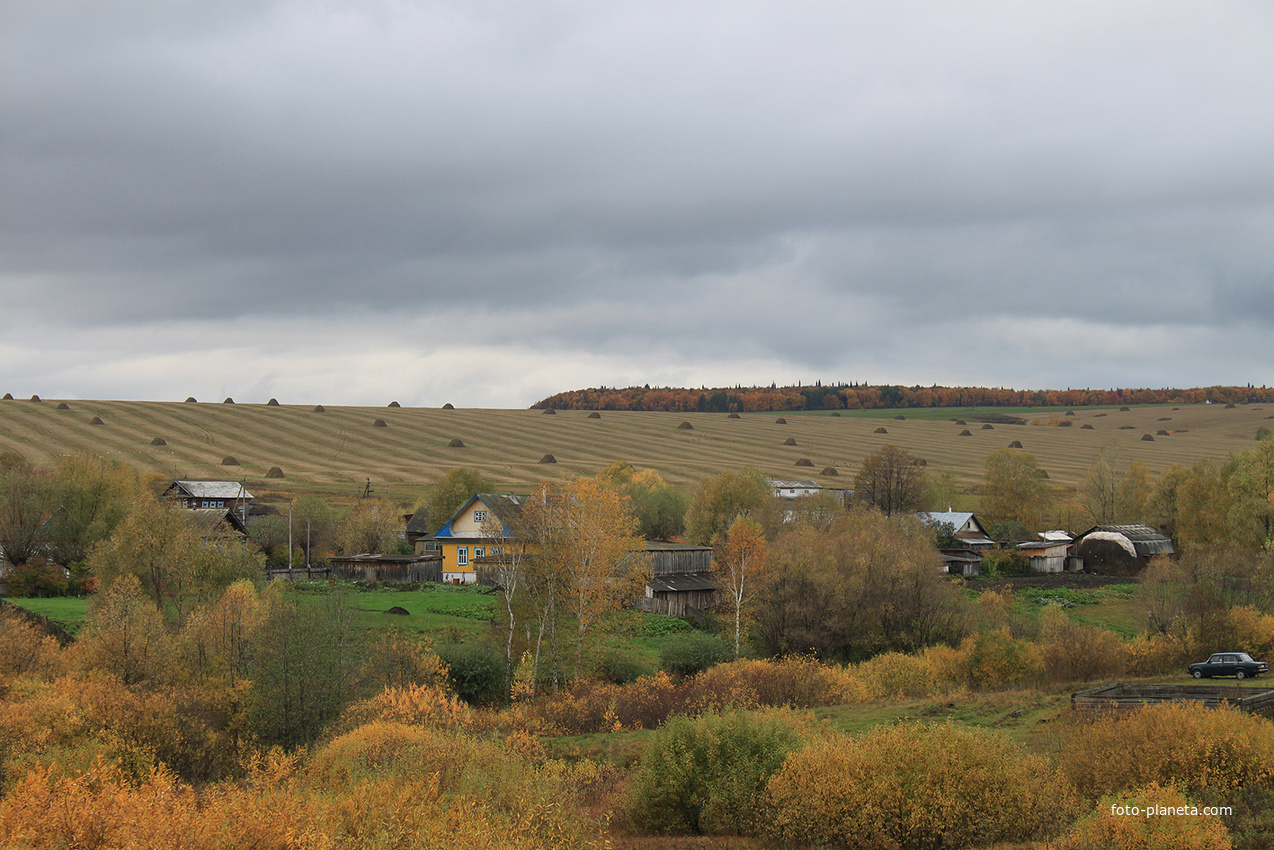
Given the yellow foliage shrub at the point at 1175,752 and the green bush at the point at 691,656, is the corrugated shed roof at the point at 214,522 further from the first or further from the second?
the yellow foliage shrub at the point at 1175,752

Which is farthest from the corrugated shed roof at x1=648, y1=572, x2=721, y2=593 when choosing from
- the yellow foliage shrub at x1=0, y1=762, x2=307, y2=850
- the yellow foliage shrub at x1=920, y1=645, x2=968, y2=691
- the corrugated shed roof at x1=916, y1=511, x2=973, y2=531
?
the yellow foliage shrub at x1=0, y1=762, x2=307, y2=850

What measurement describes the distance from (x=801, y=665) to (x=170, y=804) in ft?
94.4

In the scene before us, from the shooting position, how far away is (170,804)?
1388 centimetres

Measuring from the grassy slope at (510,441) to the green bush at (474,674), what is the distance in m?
62.4

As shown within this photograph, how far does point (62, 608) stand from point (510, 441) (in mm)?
90571

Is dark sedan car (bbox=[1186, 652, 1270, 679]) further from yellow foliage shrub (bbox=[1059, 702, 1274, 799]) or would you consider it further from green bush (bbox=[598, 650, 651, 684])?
green bush (bbox=[598, 650, 651, 684])

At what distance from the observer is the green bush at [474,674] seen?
131 feet

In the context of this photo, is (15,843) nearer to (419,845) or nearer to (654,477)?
(419,845)

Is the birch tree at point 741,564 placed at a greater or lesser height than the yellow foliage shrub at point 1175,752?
lesser

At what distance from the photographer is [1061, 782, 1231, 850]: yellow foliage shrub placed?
12.4 meters

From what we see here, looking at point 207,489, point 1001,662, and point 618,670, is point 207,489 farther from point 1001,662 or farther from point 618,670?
point 1001,662

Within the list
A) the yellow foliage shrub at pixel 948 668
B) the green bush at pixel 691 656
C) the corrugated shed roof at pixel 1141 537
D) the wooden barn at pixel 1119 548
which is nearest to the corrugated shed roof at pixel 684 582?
the green bush at pixel 691 656

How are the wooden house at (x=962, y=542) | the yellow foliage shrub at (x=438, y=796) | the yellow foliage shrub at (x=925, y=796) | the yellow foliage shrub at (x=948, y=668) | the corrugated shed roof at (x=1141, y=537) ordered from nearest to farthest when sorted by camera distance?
the yellow foliage shrub at (x=438, y=796) < the yellow foliage shrub at (x=925, y=796) < the yellow foliage shrub at (x=948, y=668) < the wooden house at (x=962, y=542) < the corrugated shed roof at (x=1141, y=537)

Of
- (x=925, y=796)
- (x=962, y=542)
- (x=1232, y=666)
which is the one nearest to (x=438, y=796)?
(x=925, y=796)
